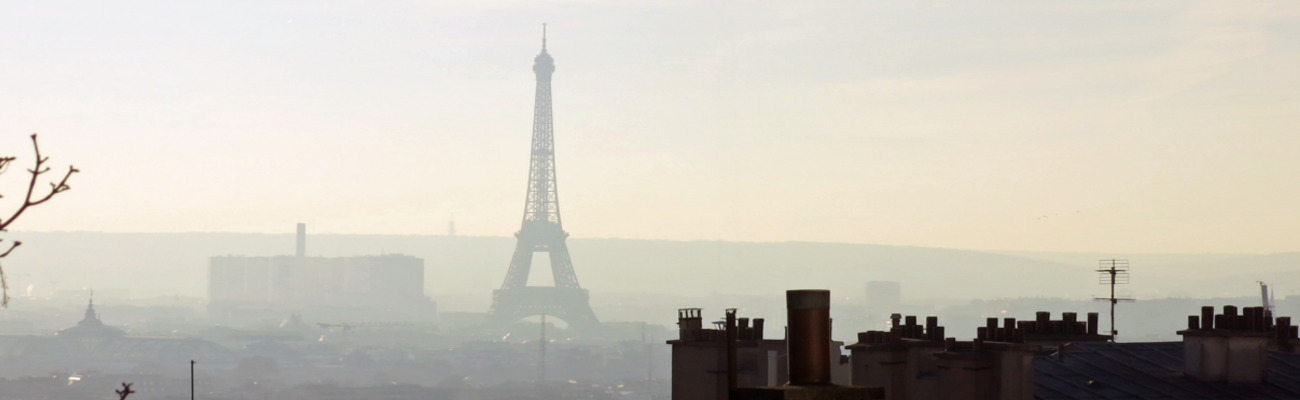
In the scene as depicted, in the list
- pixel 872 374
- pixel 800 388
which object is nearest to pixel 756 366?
pixel 872 374

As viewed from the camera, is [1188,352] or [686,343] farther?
[686,343]

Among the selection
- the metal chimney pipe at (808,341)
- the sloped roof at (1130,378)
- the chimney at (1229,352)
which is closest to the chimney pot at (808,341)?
the metal chimney pipe at (808,341)

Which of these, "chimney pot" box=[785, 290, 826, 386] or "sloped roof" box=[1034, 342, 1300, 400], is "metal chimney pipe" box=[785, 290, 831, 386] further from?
"sloped roof" box=[1034, 342, 1300, 400]

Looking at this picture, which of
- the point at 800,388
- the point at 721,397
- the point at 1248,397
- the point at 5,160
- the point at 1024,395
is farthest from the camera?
the point at 721,397

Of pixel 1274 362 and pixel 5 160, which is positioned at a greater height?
pixel 5 160

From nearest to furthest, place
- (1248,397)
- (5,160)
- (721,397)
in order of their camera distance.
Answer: (5,160)
(1248,397)
(721,397)

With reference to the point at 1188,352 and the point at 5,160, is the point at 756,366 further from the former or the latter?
the point at 5,160

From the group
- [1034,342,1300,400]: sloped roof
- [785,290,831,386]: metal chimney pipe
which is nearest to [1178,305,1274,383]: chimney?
[1034,342,1300,400]: sloped roof
